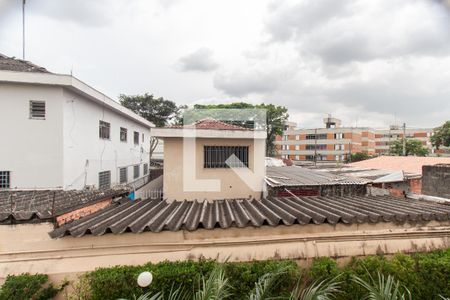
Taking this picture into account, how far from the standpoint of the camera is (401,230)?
15.6ft

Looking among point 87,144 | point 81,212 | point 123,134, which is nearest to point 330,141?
point 123,134

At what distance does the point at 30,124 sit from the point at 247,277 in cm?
943

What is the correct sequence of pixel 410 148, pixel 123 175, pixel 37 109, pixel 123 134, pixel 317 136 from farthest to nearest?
pixel 317 136 < pixel 410 148 < pixel 123 134 < pixel 123 175 < pixel 37 109

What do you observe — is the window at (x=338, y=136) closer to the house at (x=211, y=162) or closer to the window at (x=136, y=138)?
the window at (x=136, y=138)


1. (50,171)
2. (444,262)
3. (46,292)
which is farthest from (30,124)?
(444,262)

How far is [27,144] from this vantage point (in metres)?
8.70

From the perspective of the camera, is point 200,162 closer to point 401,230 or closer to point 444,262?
point 401,230

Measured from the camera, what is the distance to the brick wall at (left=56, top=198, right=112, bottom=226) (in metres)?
4.66

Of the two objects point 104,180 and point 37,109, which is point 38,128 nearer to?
point 37,109

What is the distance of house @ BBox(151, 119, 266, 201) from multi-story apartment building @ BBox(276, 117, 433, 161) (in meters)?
46.9

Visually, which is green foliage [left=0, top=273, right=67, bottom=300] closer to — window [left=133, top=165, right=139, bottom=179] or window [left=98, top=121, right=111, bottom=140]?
window [left=98, top=121, right=111, bottom=140]

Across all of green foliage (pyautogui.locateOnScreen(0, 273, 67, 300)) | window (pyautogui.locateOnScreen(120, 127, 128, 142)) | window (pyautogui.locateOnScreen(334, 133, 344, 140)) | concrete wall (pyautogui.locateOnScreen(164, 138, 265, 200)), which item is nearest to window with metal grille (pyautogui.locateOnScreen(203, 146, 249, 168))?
concrete wall (pyautogui.locateOnScreen(164, 138, 265, 200))

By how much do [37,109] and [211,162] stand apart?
696 cm

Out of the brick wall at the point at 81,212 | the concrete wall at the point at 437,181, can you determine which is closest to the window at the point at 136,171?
the brick wall at the point at 81,212
